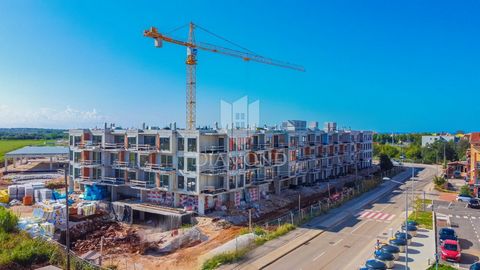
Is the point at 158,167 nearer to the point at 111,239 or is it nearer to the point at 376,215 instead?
the point at 111,239

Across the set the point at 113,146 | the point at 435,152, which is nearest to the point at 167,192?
the point at 113,146

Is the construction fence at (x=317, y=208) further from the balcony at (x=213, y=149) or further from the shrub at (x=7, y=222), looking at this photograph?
the shrub at (x=7, y=222)

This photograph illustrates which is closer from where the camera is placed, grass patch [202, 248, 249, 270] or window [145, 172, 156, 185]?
grass patch [202, 248, 249, 270]

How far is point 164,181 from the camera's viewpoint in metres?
43.5

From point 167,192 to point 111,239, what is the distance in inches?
367

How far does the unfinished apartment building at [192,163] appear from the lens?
41.8m

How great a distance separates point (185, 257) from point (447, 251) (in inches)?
843

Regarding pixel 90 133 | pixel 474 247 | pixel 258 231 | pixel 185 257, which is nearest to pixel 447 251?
pixel 474 247

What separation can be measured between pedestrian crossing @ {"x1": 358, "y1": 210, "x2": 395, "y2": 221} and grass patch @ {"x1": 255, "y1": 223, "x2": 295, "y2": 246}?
35.8 feet

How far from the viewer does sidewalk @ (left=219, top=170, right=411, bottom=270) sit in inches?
1077

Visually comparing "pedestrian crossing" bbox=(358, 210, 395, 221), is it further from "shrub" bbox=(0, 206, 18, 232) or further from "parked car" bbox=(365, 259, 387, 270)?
"shrub" bbox=(0, 206, 18, 232)

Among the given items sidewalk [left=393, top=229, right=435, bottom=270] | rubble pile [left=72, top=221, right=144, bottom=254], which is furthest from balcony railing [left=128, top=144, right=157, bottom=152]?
sidewalk [left=393, top=229, right=435, bottom=270]

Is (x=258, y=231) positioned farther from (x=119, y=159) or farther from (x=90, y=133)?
(x=90, y=133)

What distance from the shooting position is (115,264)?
30.0m
